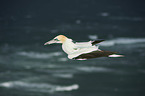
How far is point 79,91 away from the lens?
5691 cm

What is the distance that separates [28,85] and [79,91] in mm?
11432

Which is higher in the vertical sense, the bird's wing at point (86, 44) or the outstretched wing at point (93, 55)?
the bird's wing at point (86, 44)

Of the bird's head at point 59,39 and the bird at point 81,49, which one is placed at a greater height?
the bird's head at point 59,39

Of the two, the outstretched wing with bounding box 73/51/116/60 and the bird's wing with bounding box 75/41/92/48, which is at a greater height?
the bird's wing with bounding box 75/41/92/48

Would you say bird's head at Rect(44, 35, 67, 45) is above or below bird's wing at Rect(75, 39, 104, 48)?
above

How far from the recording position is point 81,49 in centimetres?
55

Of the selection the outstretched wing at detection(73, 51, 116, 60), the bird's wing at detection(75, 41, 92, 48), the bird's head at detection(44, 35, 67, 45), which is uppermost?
the bird's head at detection(44, 35, 67, 45)

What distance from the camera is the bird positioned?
53cm

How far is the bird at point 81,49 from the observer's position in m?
0.53

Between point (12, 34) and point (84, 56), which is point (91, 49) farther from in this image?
point (12, 34)

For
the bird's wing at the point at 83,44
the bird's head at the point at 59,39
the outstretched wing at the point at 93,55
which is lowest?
the outstretched wing at the point at 93,55

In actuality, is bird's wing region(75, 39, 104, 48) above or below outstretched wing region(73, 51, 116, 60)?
above

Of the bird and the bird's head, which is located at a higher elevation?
the bird's head

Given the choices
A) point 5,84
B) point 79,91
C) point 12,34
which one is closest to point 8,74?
point 5,84
